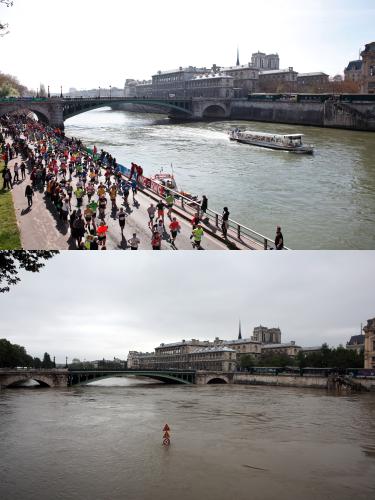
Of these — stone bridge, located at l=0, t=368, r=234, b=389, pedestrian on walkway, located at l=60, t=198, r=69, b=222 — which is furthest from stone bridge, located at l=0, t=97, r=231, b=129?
pedestrian on walkway, located at l=60, t=198, r=69, b=222

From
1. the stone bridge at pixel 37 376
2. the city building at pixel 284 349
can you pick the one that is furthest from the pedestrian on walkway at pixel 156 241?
the city building at pixel 284 349

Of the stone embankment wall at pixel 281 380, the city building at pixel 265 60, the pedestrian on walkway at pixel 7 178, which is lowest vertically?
the stone embankment wall at pixel 281 380

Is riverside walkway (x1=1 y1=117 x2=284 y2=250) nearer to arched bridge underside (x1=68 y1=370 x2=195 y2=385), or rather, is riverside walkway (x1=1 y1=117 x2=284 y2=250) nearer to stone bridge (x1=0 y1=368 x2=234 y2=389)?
stone bridge (x1=0 y1=368 x2=234 y2=389)

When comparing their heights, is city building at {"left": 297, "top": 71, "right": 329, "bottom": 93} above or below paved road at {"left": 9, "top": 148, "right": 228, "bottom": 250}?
above

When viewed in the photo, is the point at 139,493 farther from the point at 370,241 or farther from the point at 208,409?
the point at 208,409

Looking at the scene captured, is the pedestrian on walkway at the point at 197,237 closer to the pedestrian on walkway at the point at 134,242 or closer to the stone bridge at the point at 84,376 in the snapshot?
the pedestrian on walkway at the point at 134,242
